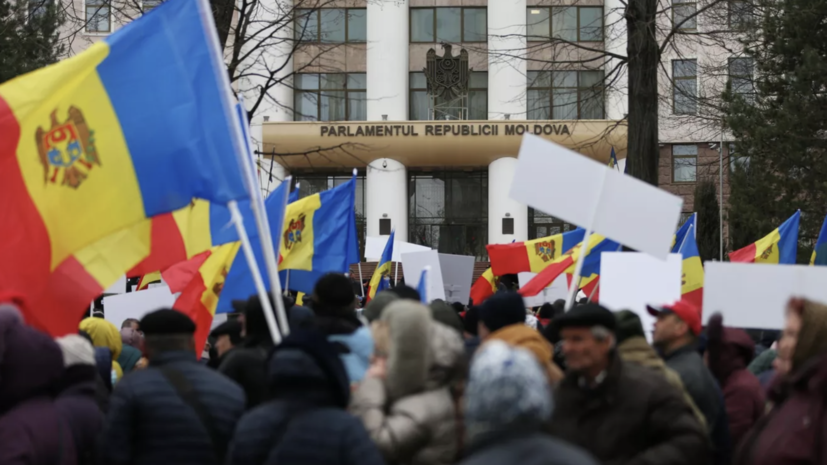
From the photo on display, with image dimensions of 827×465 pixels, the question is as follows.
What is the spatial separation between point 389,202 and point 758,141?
21.0 meters

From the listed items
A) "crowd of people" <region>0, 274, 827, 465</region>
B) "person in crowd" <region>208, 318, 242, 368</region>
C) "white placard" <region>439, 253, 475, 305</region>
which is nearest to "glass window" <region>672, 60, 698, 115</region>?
"white placard" <region>439, 253, 475, 305</region>

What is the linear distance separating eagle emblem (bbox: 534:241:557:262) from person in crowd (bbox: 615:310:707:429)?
8.20 meters

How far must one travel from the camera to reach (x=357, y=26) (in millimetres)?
43750

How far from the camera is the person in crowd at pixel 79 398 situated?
4688 mm

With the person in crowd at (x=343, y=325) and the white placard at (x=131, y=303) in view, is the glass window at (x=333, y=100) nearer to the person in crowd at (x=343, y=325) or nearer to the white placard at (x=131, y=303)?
the white placard at (x=131, y=303)

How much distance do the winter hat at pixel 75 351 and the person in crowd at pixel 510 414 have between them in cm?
277

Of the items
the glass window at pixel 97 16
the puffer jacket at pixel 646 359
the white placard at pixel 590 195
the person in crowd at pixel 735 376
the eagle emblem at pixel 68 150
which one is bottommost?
the person in crowd at pixel 735 376

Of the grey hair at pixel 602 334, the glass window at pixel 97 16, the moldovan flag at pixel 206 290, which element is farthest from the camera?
the glass window at pixel 97 16

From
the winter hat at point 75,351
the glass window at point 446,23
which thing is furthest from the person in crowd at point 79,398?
the glass window at point 446,23

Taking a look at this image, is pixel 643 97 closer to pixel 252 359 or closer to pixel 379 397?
pixel 252 359

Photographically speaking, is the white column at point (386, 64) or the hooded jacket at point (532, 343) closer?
the hooded jacket at point (532, 343)

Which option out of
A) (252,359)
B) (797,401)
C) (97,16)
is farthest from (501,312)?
(97,16)

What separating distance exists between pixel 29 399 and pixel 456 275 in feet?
26.9

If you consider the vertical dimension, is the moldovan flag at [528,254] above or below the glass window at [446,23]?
→ below
